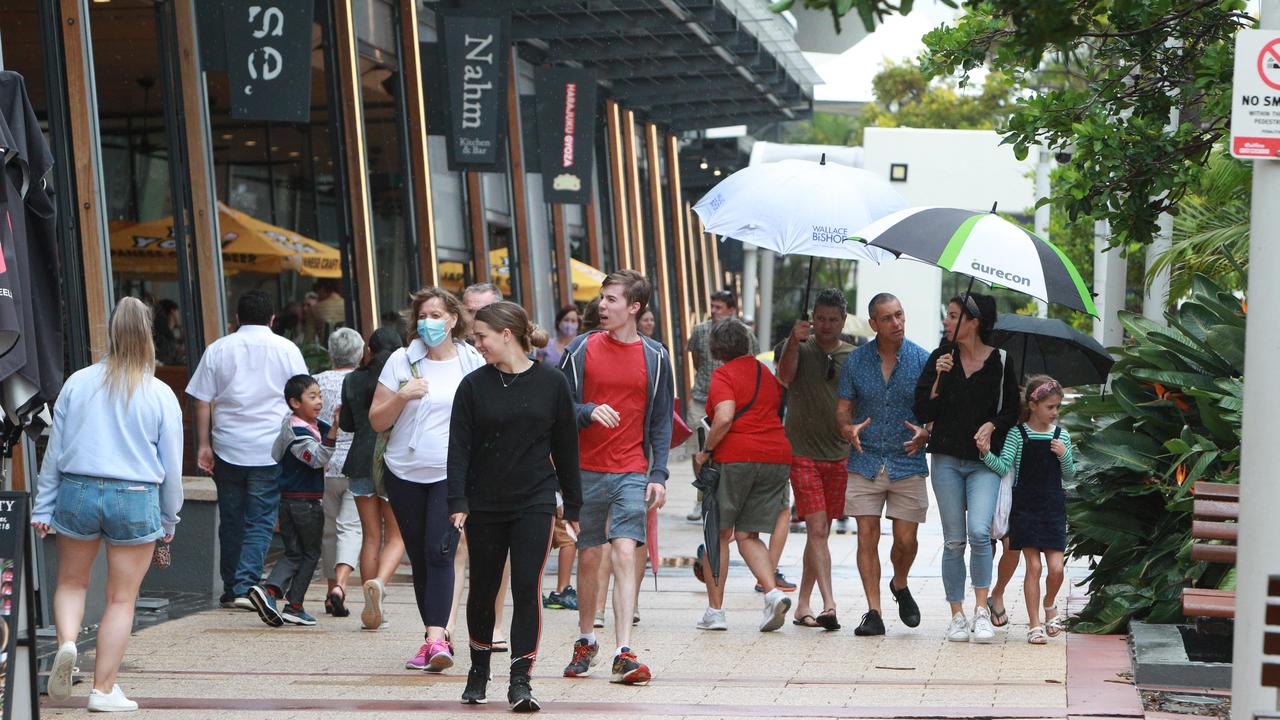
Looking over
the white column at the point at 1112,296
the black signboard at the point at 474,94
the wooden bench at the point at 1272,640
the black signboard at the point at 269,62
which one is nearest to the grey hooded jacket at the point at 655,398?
the wooden bench at the point at 1272,640

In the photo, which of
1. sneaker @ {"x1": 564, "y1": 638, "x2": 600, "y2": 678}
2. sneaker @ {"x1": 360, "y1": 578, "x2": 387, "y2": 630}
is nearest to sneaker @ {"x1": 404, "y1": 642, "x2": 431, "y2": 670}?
sneaker @ {"x1": 564, "y1": 638, "x2": 600, "y2": 678}

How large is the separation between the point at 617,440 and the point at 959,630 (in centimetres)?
225

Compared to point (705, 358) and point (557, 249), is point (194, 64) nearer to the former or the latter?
point (705, 358)

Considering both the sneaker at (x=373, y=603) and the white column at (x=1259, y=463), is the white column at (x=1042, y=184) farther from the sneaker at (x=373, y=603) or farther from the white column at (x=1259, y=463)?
the white column at (x=1259, y=463)

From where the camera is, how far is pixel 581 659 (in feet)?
25.5

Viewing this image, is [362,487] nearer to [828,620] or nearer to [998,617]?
[828,620]

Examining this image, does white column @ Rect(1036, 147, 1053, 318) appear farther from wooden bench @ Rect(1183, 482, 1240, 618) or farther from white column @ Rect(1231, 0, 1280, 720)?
white column @ Rect(1231, 0, 1280, 720)

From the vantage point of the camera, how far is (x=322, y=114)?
1634cm

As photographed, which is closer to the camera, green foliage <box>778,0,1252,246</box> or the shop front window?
green foliage <box>778,0,1252,246</box>

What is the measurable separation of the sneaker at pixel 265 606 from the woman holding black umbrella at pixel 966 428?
141 inches

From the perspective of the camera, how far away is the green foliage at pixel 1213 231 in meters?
9.79

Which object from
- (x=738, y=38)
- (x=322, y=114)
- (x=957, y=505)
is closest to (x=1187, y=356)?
(x=957, y=505)

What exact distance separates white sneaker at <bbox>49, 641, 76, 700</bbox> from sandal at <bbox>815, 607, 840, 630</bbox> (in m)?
Result: 4.13

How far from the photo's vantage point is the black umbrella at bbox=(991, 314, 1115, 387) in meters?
9.20
